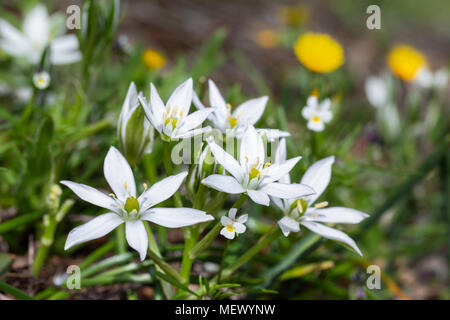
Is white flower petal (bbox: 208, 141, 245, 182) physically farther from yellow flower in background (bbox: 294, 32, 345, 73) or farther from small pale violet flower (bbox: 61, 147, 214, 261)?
yellow flower in background (bbox: 294, 32, 345, 73)

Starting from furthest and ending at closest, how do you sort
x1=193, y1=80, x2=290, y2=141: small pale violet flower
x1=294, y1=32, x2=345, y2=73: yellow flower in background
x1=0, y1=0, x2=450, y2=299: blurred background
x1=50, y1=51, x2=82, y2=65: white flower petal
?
1. x1=294, y1=32, x2=345, y2=73: yellow flower in background
2. x1=50, y1=51, x2=82, y2=65: white flower petal
3. x1=0, y1=0, x2=450, y2=299: blurred background
4. x1=193, y1=80, x2=290, y2=141: small pale violet flower

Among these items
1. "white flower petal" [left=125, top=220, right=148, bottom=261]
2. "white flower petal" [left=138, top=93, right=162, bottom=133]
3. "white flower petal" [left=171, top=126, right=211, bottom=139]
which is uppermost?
"white flower petal" [left=138, top=93, right=162, bottom=133]

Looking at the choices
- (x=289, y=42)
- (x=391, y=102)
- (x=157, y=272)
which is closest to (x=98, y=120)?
(x=157, y=272)

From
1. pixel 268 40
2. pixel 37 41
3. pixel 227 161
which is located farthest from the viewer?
pixel 268 40

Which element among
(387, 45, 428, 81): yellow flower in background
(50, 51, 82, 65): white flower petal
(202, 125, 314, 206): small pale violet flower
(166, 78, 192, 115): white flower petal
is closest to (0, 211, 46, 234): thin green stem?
(166, 78, 192, 115): white flower petal

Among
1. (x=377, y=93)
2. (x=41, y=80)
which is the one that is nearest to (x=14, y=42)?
(x=41, y=80)

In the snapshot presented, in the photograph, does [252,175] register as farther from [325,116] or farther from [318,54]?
[318,54]

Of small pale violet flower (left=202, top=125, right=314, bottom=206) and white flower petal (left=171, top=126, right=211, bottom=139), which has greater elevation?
white flower petal (left=171, top=126, right=211, bottom=139)
